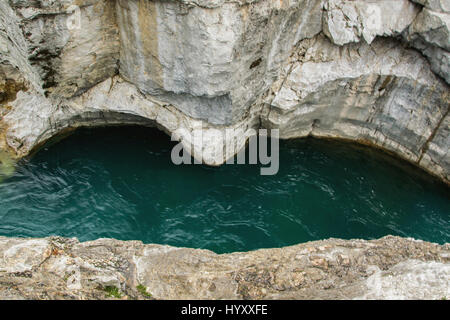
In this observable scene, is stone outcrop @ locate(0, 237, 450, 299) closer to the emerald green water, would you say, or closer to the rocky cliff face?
the emerald green water

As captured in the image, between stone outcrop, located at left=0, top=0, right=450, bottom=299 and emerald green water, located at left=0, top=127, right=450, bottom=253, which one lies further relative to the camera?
emerald green water, located at left=0, top=127, right=450, bottom=253

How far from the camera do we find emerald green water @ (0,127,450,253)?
12828mm

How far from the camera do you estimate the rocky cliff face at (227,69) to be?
12.4 meters

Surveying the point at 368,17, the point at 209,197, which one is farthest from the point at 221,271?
the point at 368,17

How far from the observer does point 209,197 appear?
14359mm

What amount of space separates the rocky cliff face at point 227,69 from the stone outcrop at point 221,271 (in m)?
6.66

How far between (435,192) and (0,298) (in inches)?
593

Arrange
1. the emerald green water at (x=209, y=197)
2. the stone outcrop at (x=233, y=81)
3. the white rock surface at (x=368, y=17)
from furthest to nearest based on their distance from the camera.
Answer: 1. the white rock surface at (x=368, y=17)
2. the emerald green water at (x=209, y=197)
3. the stone outcrop at (x=233, y=81)

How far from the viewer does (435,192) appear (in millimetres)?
15656

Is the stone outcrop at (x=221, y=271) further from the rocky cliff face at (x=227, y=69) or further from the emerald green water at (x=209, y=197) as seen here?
the rocky cliff face at (x=227, y=69)

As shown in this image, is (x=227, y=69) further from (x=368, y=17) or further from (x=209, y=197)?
(x=368, y=17)

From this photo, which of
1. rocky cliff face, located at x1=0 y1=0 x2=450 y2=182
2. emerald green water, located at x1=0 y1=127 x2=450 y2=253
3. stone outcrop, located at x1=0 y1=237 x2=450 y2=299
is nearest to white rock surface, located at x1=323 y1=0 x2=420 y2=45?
rocky cliff face, located at x1=0 y1=0 x2=450 y2=182

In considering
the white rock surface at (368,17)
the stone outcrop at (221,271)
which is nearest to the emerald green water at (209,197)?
the stone outcrop at (221,271)

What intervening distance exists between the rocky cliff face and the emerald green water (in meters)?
Answer: 0.92
